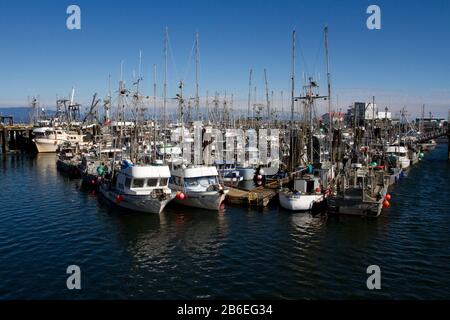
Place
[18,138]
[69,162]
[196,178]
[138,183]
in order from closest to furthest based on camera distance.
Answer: [138,183], [196,178], [69,162], [18,138]

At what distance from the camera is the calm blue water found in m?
25.6

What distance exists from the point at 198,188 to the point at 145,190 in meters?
6.23

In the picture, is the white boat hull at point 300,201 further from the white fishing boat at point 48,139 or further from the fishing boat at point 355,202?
the white fishing boat at point 48,139

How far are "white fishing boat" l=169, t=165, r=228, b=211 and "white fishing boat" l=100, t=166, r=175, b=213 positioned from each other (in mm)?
2154

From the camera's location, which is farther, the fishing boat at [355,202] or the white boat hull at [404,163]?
the white boat hull at [404,163]

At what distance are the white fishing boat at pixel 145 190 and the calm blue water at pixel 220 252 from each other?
4.06 feet

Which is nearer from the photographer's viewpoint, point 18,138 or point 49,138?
point 49,138

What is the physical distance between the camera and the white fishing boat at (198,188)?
45281mm

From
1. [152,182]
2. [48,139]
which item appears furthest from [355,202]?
[48,139]

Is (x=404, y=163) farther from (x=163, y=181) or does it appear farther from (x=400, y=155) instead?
(x=163, y=181)

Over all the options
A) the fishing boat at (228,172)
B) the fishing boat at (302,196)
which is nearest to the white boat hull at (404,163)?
the fishing boat at (228,172)

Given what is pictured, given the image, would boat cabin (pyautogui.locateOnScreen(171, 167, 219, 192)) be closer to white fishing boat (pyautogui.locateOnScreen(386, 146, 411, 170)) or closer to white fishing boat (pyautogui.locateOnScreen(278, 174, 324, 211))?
white fishing boat (pyautogui.locateOnScreen(278, 174, 324, 211))

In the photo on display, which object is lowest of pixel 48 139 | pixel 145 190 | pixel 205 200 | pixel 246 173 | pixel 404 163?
pixel 205 200

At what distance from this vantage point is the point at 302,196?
43.9 metres
